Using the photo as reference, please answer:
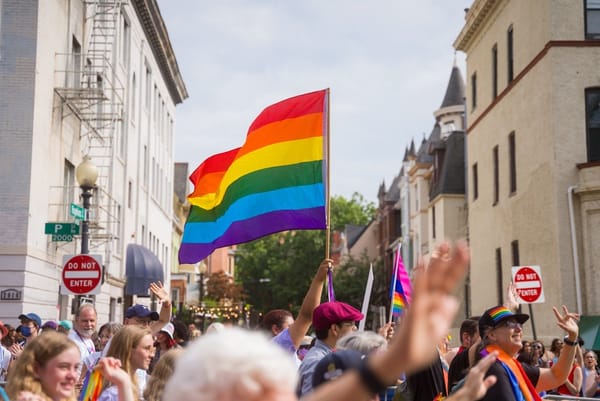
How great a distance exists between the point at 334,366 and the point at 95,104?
73.7ft

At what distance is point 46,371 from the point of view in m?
4.82

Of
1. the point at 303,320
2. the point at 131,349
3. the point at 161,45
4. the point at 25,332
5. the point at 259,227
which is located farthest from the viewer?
the point at 161,45

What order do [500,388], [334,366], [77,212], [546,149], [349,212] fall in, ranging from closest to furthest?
[334,366] → [500,388] → [77,212] → [546,149] → [349,212]

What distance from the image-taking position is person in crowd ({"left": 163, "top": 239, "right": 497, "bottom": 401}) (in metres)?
2.38

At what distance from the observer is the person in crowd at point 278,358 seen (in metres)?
2.38

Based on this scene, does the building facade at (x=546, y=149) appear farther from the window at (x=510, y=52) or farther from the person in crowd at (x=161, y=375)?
the person in crowd at (x=161, y=375)

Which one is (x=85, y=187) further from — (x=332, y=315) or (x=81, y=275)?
(x=332, y=315)

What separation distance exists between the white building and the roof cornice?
0.69 meters

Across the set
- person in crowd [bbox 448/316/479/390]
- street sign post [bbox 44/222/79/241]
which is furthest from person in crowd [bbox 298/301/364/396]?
street sign post [bbox 44/222/79/241]

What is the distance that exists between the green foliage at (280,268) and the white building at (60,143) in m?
42.4

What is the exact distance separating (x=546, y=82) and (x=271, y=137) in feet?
56.7

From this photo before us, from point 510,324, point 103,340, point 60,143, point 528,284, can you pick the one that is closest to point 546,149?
point 528,284

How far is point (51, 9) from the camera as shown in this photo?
850 inches

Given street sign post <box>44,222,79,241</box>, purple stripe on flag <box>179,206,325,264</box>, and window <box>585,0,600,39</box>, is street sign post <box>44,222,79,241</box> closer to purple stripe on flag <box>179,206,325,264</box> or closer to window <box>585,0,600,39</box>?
purple stripe on flag <box>179,206,325,264</box>
